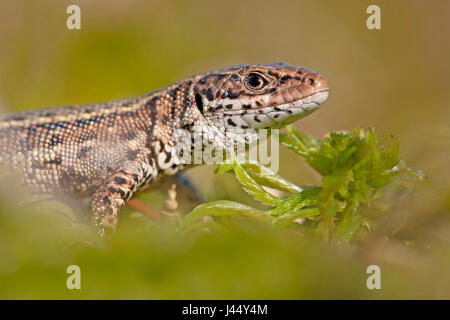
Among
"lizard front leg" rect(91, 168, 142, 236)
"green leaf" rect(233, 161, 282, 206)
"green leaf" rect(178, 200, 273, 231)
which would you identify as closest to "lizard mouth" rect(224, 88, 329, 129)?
"lizard front leg" rect(91, 168, 142, 236)

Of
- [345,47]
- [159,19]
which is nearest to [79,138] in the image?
[159,19]

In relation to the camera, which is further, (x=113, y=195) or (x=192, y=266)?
(x=113, y=195)

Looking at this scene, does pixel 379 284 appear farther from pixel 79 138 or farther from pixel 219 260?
pixel 79 138

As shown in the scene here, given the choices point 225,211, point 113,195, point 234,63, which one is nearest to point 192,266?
point 225,211

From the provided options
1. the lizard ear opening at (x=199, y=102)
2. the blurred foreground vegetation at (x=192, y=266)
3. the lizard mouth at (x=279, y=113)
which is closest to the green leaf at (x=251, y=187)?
the blurred foreground vegetation at (x=192, y=266)

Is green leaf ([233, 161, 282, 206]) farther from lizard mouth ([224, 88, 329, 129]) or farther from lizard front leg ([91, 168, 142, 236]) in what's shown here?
lizard mouth ([224, 88, 329, 129])

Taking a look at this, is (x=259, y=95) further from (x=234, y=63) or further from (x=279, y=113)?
(x=234, y=63)

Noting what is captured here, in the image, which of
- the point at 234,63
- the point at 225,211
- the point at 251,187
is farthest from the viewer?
the point at 234,63
